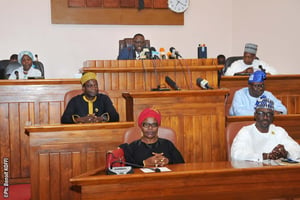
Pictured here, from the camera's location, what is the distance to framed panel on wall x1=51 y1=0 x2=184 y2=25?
863 centimetres

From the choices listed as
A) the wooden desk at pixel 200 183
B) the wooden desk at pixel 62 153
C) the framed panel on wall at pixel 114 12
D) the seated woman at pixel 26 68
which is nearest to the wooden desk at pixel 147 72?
the seated woman at pixel 26 68

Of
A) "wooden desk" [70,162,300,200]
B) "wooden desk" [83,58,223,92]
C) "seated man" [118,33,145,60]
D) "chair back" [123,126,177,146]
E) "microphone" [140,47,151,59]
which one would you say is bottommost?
"wooden desk" [70,162,300,200]

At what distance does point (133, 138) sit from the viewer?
3.86 meters

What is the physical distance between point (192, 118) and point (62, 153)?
122 cm

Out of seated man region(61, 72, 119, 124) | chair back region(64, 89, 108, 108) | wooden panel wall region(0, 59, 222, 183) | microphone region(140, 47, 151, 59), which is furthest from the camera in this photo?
microphone region(140, 47, 151, 59)

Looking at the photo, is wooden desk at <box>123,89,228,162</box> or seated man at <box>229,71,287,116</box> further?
seated man at <box>229,71,287,116</box>

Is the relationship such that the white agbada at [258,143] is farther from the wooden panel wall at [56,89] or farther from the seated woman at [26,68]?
the seated woman at [26,68]

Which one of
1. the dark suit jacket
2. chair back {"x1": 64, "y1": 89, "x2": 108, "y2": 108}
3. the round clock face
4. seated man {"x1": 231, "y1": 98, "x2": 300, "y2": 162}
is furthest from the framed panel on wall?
seated man {"x1": 231, "y1": 98, "x2": 300, "y2": 162}

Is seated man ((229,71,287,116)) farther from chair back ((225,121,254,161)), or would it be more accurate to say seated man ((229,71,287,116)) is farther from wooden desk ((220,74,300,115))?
chair back ((225,121,254,161))

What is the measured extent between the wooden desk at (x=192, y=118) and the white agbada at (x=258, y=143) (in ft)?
1.83

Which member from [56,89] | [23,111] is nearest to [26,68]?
[56,89]

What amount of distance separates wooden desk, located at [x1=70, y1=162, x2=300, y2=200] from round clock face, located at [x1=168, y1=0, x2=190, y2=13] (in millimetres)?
Result: 6393

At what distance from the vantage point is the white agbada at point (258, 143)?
3.77 meters

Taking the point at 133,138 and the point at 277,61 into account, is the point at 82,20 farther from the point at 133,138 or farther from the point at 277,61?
the point at 133,138
